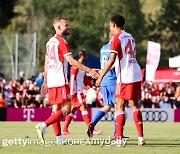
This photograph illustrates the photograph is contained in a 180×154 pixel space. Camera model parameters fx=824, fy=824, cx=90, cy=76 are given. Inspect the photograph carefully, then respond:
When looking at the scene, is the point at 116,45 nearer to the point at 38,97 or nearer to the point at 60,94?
the point at 60,94

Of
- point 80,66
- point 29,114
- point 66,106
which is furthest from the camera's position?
point 29,114

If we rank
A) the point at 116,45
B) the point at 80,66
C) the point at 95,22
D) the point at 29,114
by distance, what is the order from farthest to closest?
the point at 95,22
the point at 29,114
the point at 80,66
the point at 116,45

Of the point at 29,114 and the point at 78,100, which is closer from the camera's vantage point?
the point at 78,100

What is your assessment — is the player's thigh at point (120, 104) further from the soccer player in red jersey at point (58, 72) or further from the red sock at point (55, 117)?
the red sock at point (55, 117)

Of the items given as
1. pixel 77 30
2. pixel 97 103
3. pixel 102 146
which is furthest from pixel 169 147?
pixel 77 30

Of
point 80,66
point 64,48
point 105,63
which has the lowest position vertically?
point 80,66

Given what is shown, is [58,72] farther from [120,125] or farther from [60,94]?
[120,125]

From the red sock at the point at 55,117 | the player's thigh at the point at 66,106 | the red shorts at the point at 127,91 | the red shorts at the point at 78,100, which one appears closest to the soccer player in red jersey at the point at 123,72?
the red shorts at the point at 127,91

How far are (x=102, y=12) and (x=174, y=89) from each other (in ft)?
165

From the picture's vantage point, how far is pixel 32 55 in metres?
41.9

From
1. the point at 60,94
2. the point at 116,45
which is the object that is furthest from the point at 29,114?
the point at 116,45

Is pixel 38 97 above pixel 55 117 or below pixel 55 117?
above

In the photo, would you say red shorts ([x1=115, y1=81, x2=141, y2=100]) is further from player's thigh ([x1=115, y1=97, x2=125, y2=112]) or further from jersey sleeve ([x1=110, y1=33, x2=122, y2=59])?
jersey sleeve ([x1=110, y1=33, x2=122, y2=59])

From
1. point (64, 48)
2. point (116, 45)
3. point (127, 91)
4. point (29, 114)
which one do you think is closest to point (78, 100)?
point (64, 48)
